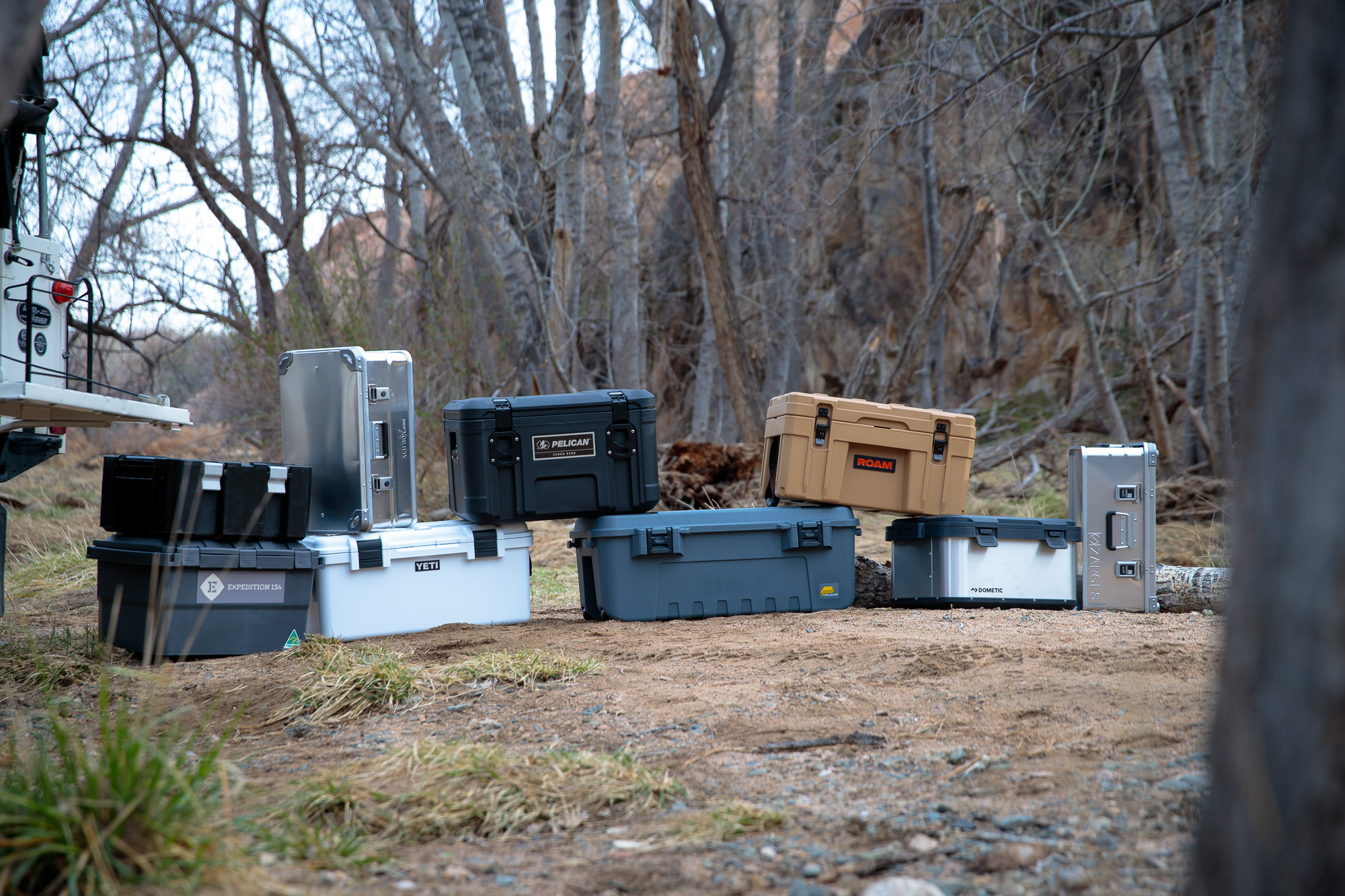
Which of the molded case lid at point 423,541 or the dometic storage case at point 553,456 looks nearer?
the molded case lid at point 423,541

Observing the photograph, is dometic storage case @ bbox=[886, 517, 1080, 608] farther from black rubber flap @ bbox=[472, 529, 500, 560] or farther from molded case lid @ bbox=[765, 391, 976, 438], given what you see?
black rubber flap @ bbox=[472, 529, 500, 560]

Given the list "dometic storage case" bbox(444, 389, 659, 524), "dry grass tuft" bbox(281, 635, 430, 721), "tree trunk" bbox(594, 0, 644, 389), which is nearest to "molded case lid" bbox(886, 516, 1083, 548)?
"dometic storage case" bbox(444, 389, 659, 524)

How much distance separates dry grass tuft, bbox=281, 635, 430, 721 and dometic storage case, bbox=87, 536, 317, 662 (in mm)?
915

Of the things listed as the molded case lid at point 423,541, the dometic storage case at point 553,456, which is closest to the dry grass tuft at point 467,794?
the molded case lid at point 423,541

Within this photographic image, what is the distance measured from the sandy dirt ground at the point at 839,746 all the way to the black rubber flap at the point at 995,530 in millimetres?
657

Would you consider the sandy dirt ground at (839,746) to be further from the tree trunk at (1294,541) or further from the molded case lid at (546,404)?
the molded case lid at (546,404)

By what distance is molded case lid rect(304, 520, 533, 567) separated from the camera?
5.11m

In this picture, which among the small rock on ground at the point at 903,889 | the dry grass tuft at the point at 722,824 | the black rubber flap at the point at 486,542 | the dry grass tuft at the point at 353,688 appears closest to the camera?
the small rock on ground at the point at 903,889

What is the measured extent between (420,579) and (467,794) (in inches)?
119

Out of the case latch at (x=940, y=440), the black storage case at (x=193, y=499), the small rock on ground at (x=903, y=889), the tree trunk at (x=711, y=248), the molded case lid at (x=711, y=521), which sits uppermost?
the tree trunk at (x=711, y=248)

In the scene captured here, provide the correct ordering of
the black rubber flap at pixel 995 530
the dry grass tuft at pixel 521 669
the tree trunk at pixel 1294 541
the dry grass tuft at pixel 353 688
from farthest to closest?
the black rubber flap at pixel 995 530 < the dry grass tuft at pixel 521 669 < the dry grass tuft at pixel 353 688 < the tree trunk at pixel 1294 541

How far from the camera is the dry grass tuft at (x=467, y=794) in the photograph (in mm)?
2334

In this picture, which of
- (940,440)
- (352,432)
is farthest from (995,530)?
(352,432)

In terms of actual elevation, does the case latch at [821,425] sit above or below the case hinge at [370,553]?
above
